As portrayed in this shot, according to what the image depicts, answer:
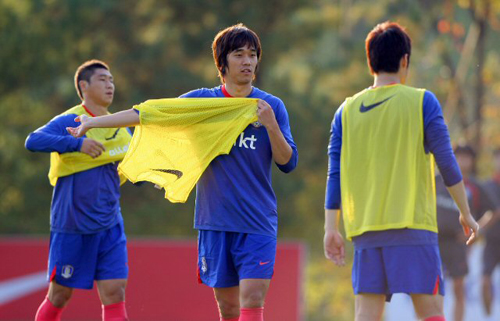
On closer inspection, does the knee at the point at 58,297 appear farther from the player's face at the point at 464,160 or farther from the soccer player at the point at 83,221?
the player's face at the point at 464,160

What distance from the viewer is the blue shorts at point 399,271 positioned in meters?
5.16

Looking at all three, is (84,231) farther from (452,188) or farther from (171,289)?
(171,289)

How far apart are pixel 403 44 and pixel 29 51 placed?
19.3m

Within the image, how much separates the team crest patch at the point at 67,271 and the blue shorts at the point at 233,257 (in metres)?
1.56

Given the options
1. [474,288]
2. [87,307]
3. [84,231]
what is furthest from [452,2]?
[84,231]

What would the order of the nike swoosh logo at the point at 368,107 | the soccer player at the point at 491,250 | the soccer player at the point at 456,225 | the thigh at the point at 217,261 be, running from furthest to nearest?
1. the soccer player at the point at 491,250
2. the soccer player at the point at 456,225
3. the thigh at the point at 217,261
4. the nike swoosh logo at the point at 368,107

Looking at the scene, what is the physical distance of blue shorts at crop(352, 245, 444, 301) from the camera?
16.9 ft

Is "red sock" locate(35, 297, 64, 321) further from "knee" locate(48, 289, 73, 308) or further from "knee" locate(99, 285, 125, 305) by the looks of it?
"knee" locate(99, 285, 125, 305)

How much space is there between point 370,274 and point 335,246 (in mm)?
305

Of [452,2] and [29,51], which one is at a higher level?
[452,2]

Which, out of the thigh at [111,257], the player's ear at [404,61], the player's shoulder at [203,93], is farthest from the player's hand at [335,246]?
the thigh at [111,257]

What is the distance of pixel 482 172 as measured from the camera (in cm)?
2955

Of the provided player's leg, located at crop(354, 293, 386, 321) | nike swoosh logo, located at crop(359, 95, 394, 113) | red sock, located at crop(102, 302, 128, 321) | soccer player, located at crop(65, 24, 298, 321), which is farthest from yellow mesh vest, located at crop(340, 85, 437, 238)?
red sock, located at crop(102, 302, 128, 321)

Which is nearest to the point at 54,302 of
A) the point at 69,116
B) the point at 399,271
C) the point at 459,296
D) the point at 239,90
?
the point at 69,116
